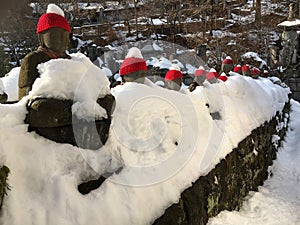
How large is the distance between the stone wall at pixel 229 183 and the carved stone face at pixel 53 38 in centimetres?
144

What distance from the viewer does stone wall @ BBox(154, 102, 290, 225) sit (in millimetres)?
2223

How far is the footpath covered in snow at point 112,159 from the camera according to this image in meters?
1.42

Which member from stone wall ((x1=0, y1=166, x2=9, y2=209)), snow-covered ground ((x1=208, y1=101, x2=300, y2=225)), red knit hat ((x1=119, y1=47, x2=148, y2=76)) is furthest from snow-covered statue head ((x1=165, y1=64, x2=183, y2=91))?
stone wall ((x1=0, y1=166, x2=9, y2=209))

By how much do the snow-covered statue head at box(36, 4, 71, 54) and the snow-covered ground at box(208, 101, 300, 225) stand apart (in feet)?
7.07

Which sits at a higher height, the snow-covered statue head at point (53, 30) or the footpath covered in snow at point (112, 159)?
the snow-covered statue head at point (53, 30)

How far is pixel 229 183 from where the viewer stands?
11.2 ft

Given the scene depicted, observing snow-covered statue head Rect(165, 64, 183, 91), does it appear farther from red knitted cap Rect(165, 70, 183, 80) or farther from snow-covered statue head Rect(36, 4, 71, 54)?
snow-covered statue head Rect(36, 4, 71, 54)

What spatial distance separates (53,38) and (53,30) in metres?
0.06

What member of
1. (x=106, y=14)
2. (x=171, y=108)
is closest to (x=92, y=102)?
(x=171, y=108)

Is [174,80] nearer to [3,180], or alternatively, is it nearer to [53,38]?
[53,38]

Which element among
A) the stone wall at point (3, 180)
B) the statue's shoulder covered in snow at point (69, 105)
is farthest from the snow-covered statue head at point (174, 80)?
the stone wall at point (3, 180)

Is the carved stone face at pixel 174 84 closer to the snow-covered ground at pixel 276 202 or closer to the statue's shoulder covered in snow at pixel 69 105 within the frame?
the snow-covered ground at pixel 276 202

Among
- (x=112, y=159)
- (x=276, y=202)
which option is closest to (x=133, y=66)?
(x=112, y=159)

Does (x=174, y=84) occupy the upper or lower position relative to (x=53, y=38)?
lower
